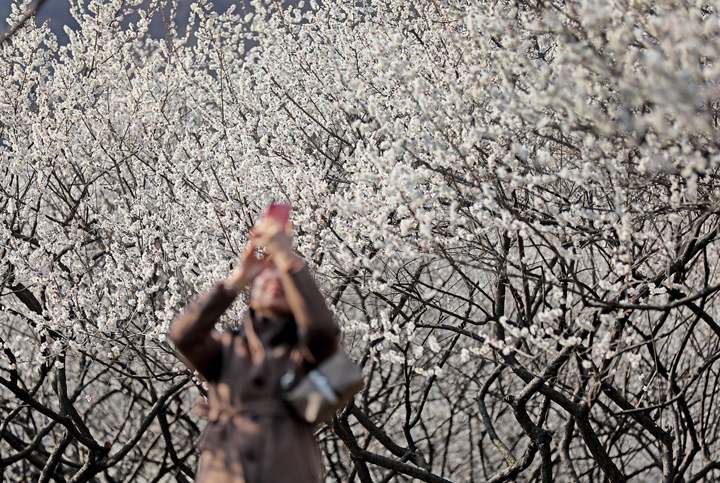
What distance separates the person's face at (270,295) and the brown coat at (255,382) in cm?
7

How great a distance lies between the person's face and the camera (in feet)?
11.9

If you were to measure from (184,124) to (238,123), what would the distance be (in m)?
3.39

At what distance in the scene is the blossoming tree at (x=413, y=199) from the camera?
498 cm

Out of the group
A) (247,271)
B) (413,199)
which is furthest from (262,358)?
(413,199)

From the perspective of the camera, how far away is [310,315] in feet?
11.3

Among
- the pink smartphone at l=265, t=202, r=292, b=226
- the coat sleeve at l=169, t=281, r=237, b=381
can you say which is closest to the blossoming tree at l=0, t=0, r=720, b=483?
the pink smartphone at l=265, t=202, r=292, b=226

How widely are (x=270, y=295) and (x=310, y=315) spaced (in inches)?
11.0

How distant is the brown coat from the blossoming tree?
5.30 feet

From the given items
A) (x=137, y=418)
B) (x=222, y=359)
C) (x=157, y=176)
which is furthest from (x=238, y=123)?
(x=137, y=418)

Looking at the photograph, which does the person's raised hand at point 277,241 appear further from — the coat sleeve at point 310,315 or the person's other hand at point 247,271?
the person's other hand at point 247,271

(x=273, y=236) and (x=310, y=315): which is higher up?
(x=273, y=236)

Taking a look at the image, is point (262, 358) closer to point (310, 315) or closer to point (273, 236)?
point (310, 315)

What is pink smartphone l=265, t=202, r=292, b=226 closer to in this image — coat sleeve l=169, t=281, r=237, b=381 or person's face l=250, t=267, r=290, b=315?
person's face l=250, t=267, r=290, b=315

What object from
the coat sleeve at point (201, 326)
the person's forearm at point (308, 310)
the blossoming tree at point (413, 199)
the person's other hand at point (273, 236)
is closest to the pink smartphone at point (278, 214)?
the person's other hand at point (273, 236)
